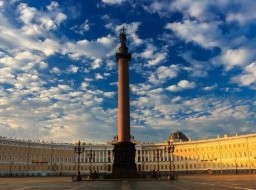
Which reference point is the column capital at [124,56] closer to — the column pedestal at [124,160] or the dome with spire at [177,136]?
the column pedestal at [124,160]

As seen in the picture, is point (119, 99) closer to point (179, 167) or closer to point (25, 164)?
point (25, 164)

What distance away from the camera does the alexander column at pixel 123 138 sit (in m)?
48.0

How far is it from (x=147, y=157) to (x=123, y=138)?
321ft

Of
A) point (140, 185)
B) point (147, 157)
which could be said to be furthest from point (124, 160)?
point (147, 157)

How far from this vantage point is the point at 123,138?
48875 millimetres

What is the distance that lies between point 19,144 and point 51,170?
17.5 m

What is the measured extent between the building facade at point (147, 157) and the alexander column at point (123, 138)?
5089cm

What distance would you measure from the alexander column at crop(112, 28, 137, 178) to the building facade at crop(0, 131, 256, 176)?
5089 cm

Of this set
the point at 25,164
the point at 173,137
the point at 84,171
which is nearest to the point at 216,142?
the point at 173,137

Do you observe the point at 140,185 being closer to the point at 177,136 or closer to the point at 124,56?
the point at 124,56

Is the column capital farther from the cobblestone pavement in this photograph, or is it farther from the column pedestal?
the cobblestone pavement

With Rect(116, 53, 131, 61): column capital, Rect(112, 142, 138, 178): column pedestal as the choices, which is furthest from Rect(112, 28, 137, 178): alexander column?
Rect(116, 53, 131, 61): column capital

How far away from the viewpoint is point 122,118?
49.4 m

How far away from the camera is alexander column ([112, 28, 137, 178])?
48.0 metres
